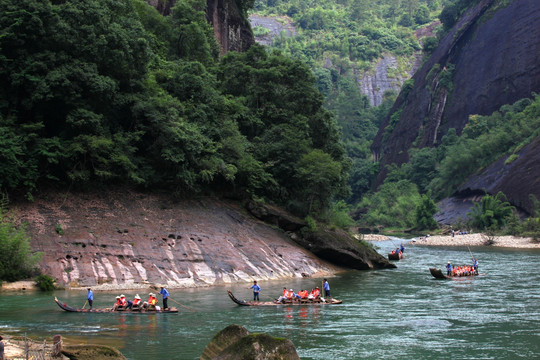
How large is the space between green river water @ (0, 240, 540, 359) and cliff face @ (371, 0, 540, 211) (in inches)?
3447

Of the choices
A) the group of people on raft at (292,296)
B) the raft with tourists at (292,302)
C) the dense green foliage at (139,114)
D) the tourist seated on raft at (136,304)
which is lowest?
the raft with tourists at (292,302)

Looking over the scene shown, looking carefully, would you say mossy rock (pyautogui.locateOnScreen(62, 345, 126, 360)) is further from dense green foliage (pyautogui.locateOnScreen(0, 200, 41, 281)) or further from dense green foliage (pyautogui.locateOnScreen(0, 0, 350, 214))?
dense green foliage (pyautogui.locateOnScreen(0, 0, 350, 214))

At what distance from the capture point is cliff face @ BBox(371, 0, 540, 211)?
11819 cm

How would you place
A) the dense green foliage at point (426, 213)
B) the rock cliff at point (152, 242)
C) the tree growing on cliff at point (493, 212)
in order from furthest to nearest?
1. the dense green foliage at point (426, 213)
2. the tree growing on cliff at point (493, 212)
3. the rock cliff at point (152, 242)

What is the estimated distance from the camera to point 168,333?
25078mm

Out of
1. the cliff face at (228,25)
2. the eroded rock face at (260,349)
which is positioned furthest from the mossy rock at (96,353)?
the cliff face at (228,25)

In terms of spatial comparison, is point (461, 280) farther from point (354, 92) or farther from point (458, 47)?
point (354, 92)

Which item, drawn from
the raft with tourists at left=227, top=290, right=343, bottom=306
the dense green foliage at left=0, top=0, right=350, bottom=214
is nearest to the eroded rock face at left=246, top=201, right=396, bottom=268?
the dense green foliage at left=0, top=0, right=350, bottom=214

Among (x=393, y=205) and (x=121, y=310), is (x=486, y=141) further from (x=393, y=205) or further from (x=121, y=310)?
(x=121, y=310)

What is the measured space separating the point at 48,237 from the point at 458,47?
399ft

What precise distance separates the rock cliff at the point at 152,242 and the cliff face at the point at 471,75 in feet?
291

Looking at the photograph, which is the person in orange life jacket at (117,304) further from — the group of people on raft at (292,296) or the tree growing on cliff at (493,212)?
the tree growing on cliff at (493,212)

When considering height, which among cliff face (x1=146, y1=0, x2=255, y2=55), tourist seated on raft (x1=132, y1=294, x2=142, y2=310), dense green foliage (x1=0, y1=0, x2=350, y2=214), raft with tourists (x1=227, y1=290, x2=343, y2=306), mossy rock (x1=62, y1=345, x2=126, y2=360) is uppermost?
cliff face (x1=146, y1=0, x2=255, y2=55)

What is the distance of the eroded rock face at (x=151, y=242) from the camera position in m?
35.8
